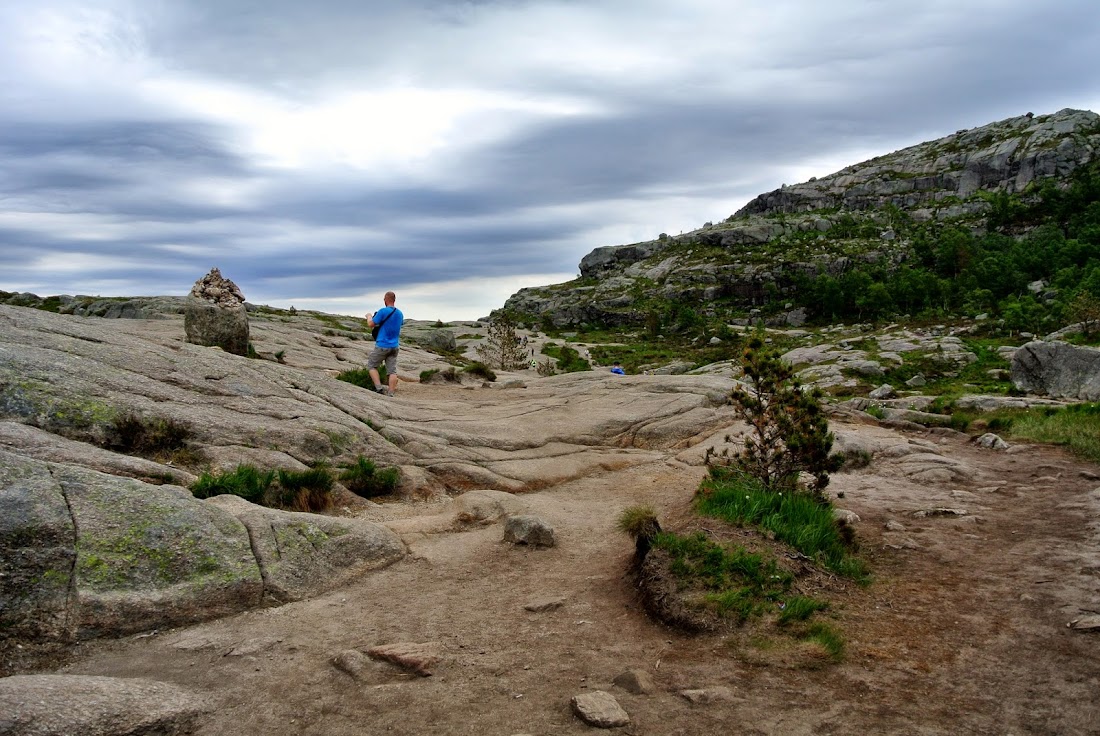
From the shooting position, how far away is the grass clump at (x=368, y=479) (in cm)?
1435

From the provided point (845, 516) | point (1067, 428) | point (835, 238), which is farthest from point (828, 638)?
point (835, 238)

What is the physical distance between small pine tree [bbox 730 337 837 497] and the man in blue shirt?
540 inches

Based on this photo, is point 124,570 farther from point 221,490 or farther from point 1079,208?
point 1079,208

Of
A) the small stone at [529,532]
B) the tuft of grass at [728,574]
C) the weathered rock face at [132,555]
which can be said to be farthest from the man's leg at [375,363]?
the tuft of grass at [728,574]

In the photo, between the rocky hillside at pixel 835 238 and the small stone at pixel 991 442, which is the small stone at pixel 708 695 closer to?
the small stone at pixel 991 442

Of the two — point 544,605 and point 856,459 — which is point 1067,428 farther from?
point 544,605

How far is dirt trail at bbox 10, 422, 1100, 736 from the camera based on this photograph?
20.9 feet

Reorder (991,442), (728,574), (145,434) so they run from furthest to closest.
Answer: (991,442) → (145,434) → (728,574)

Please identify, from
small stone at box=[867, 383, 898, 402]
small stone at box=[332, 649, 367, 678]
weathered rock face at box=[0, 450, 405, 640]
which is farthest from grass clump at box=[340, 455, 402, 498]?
small stone at box=[867, 383, 898, 402]

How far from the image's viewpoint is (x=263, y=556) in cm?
955

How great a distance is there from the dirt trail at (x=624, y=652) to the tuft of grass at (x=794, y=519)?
544 millimetres

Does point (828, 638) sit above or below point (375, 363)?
below

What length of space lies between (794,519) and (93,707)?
963 centimetres

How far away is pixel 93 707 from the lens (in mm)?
5723
